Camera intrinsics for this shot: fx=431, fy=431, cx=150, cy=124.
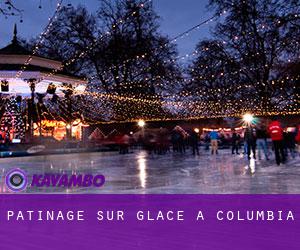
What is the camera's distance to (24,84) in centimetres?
3080

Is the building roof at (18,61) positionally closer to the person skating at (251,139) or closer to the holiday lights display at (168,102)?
the holiday lights display at (168,102)

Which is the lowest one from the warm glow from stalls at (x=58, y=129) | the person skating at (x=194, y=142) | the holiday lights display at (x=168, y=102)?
the person skating at (x=194, y=142)

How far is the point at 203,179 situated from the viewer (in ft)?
35.8

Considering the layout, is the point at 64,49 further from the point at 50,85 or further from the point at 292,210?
the point at 292,210

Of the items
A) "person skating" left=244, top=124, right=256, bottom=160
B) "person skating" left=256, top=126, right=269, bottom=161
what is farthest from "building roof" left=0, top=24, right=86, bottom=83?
"person skating" left=256, top=126, right=269, bottom=161

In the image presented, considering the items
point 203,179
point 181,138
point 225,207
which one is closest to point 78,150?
point 181,138

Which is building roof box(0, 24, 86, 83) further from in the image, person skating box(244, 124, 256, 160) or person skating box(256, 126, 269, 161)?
person skating box(256, 126, 269, 161)

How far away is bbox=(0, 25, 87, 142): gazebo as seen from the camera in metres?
28.1

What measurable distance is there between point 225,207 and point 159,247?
247 cm

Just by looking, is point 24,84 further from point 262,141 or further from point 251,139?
point 262,141

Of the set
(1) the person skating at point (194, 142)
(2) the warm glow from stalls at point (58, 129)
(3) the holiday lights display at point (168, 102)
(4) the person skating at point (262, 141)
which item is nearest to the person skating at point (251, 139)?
(4) the person skating at point (262, 141)

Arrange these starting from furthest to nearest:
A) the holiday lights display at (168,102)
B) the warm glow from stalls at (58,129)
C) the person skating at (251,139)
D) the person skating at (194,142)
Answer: the warm glow from stalls at (58,129), the holiday lights display at (168,102), the person skating at (194,142), the person skating at (251,139)

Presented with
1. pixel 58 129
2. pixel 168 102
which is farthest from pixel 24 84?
pixel 168 102

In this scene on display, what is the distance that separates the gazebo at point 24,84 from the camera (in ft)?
92.2
